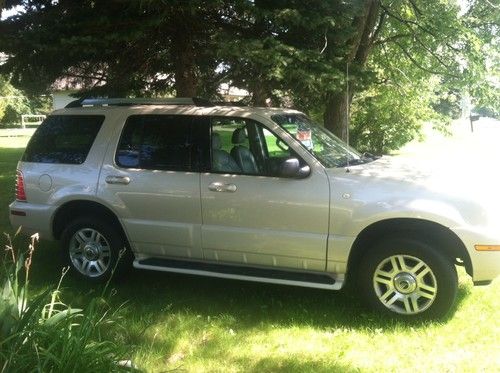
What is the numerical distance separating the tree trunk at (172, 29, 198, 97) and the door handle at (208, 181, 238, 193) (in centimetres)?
365

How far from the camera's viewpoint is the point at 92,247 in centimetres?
535

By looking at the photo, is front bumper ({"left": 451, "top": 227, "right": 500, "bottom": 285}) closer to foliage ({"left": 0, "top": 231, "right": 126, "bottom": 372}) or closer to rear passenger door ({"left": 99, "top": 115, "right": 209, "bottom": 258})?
rear passenger door ({"left": 99, "top": 115, "right": 209, "bottom": 258})

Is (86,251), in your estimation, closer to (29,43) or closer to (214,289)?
(214,289)

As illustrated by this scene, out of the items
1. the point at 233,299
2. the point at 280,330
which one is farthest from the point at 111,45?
the point at 280,330

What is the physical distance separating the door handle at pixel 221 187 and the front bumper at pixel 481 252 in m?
1.88

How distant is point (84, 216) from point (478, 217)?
12.2 ft

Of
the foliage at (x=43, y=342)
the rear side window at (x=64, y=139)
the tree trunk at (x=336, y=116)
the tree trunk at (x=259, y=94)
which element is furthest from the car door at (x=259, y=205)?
the tree trunk at (x=336, y=116)

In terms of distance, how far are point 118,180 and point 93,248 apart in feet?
2.61

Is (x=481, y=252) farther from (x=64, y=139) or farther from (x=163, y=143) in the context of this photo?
(x=64, y=139)

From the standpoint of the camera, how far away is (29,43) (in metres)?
6.71

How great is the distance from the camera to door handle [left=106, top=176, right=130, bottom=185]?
16.7 feet

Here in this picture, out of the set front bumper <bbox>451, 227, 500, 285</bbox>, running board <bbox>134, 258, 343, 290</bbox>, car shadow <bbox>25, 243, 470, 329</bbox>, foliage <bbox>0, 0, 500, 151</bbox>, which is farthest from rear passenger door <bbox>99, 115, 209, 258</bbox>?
front bumper <bbox>451, 227, 500, 285</bbox>

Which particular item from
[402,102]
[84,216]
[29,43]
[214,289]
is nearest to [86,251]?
[84,216]

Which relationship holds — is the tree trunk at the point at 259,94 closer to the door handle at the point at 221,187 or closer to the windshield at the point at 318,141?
the windshield at the point at 318,141
